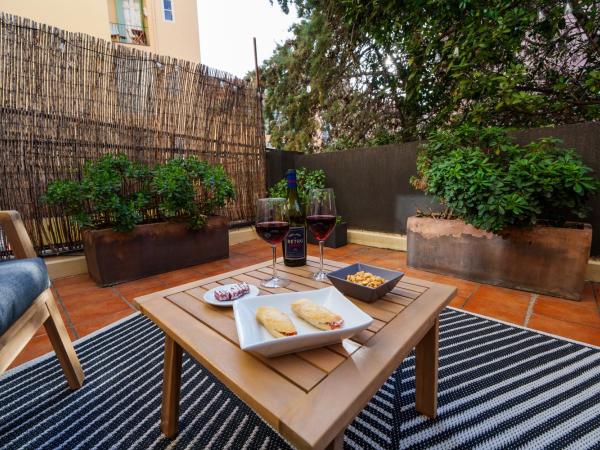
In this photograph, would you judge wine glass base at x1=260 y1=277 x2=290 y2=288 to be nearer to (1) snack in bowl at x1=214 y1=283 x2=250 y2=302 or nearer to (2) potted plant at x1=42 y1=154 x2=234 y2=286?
(1) snack in bowl at x1=214 y1=283 x2=250 y2=302

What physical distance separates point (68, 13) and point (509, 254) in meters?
8.32

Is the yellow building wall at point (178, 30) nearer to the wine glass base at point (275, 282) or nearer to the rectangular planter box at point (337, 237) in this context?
the rectangular planter box at point (337, 237)

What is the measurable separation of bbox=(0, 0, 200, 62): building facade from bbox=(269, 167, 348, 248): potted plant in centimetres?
576

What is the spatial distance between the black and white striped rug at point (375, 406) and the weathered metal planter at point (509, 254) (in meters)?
0.59

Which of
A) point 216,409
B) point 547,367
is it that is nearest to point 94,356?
point 216,409

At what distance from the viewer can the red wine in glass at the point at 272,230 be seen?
80cm

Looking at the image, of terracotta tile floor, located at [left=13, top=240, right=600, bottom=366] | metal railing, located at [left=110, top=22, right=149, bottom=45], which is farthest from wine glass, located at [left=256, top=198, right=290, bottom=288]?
metal railing, located at [left=110, top=22, right=149, bottom=45]

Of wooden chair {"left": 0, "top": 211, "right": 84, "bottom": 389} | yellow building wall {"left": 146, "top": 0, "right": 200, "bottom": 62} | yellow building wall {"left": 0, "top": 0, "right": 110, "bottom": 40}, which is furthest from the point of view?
yellow building wall {"left": 146, "top": 0, "right": 200, "bottom": 62}

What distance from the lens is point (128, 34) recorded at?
6.73 m

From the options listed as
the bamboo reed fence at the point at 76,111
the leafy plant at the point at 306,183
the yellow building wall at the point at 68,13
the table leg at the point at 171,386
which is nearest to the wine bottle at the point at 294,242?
the table leg at the point at 171,386

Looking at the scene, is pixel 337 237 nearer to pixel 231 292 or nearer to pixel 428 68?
pixel 428 68

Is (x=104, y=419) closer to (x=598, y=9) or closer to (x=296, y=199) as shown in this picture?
(x=296, y=199)

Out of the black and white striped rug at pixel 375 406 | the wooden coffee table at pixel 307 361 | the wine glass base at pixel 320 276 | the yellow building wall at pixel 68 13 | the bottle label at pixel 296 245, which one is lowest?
the black and white striped rug at pixel 375 406

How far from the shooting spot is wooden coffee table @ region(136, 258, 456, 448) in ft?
1.24
